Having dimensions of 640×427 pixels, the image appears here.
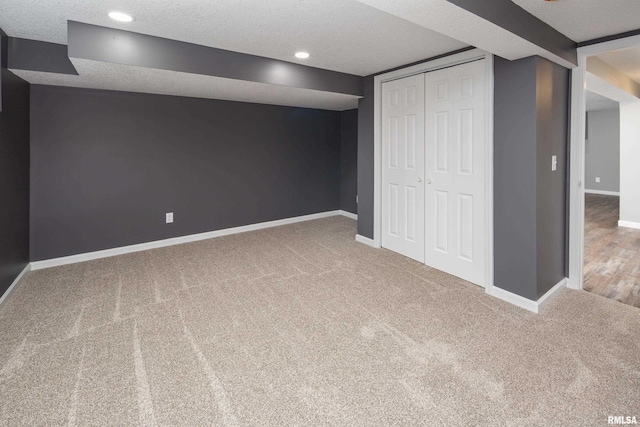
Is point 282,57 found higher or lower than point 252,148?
higher

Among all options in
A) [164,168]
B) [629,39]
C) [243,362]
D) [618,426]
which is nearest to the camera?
[618,426]

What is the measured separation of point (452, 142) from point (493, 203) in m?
0.69

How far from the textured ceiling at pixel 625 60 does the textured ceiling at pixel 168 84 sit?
8.52ft

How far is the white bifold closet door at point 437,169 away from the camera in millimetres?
3023

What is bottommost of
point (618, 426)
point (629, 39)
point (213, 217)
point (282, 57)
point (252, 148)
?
point (618, 426)

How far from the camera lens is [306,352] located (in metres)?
2.10

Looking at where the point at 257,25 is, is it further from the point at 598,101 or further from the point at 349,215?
the point at 598,101

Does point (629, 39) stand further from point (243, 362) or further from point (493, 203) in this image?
point (243, 362)

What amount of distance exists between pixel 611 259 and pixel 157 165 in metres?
5.35

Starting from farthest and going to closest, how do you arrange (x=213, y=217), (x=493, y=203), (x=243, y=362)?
(x=213, y=217)
(x=493, y=203)
(x=243, y=362)

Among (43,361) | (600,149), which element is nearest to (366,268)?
(43,361)

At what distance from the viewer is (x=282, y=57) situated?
3408 mm

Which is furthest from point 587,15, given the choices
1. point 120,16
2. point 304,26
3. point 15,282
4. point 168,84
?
point 15,282

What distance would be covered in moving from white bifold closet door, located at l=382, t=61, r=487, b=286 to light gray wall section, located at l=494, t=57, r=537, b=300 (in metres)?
0.15
